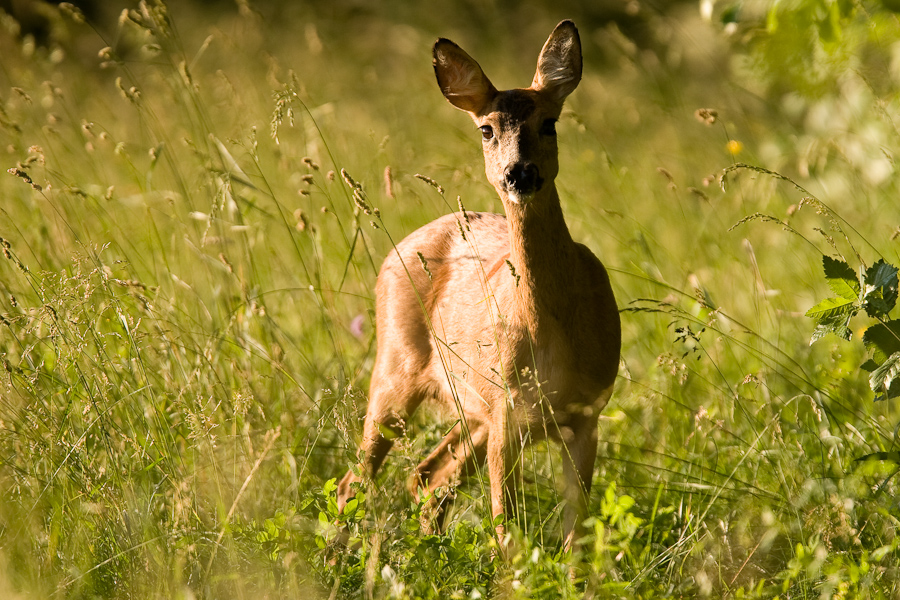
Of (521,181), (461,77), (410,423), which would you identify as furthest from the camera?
(410,423)

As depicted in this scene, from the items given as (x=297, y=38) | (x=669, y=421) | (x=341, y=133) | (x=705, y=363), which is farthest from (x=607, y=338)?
(x=297, y=38)

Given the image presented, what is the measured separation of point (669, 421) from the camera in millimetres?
A: 3658

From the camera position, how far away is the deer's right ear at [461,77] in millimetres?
3076

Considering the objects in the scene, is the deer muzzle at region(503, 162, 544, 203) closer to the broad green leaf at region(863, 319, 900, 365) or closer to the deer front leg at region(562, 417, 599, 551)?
the deer front leg at region(562, 417, 599, 551)

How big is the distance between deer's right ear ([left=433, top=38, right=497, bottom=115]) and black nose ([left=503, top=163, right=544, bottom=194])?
387 mm

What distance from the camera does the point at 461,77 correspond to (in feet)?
10.2

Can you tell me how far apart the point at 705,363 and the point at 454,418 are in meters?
1.17

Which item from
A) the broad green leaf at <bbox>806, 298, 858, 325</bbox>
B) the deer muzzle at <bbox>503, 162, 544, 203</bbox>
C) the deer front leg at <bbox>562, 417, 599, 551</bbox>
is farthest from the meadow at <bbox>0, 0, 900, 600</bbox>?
the deer muzzle at <bbox>503, 162, 544, 203</bbox>

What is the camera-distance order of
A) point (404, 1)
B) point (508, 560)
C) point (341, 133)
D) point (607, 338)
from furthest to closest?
point (404, 1) → point (341, 133) → point (607, 338) → point (508, 560)

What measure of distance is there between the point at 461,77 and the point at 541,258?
67 cm

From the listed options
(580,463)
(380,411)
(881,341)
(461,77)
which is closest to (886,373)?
(881,341)

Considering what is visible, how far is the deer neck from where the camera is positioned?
2.99 metres

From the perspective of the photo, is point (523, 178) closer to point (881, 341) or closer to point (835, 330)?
point (835, 330)

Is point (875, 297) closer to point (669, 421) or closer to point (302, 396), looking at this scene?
point (669, 421)
